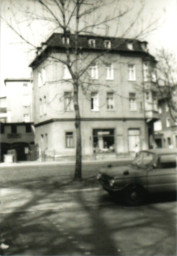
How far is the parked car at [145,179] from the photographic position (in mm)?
8680

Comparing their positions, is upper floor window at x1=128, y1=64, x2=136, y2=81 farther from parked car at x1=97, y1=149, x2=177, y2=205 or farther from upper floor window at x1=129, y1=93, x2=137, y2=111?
parked car at x1=97, y1=149, x2=177, y2=205

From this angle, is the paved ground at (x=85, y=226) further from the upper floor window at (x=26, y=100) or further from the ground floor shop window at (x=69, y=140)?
the upper floor window at (x=26, y=100)

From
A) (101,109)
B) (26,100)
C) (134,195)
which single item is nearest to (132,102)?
(101,109)

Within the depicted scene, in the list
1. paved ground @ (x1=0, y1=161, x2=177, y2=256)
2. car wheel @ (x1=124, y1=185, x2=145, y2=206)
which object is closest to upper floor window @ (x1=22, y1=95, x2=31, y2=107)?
paved ground @ (x1=0, y1=161, x2=177, y2=256)

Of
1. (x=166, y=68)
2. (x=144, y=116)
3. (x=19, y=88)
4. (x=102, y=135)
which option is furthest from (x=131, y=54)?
(x=19, y=88)

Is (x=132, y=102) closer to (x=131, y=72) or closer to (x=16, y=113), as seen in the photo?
(x=131, y=72)

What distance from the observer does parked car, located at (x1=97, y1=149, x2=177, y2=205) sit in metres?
8.68

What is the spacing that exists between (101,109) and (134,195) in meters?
26.6

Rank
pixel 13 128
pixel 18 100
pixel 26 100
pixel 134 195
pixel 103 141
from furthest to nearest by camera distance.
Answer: pixel 18 100 < pixel 26 100 < pixel 13 128 < pixel 103 141 < pixel 134 195

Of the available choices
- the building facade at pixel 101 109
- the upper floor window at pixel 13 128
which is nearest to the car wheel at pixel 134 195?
Answer: the building facade at pixel 101 109

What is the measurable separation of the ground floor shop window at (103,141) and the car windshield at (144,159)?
2468cm

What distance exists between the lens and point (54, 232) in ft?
21.2

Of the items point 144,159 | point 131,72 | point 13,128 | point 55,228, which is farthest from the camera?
point 13,128

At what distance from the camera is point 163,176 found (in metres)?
8.84
